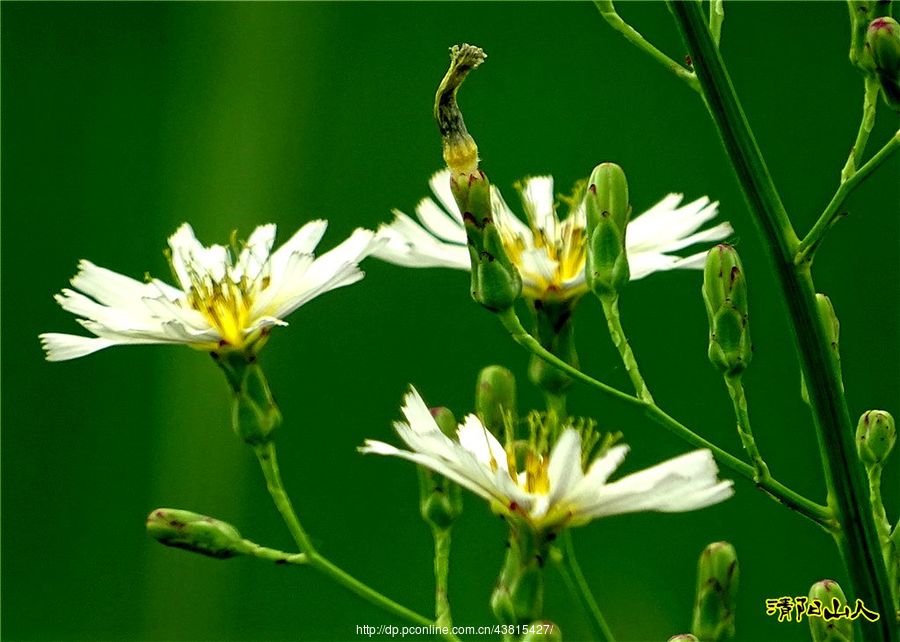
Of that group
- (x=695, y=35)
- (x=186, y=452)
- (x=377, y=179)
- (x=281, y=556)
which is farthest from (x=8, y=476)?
(x=695, y=35)

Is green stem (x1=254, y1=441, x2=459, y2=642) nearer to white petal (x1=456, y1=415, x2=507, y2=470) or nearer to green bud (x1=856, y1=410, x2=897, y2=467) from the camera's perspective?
white petal (x1=456, y1=415, x2=507, y2=470)

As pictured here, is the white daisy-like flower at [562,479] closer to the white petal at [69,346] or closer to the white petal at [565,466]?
the white petal at [565,466]

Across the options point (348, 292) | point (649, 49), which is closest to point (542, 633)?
point (649, 49)

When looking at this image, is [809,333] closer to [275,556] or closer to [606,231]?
[606,231]

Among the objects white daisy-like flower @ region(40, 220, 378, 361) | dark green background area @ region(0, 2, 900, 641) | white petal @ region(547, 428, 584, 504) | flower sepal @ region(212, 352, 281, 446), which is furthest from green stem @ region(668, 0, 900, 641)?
dark green background area @ region(0, 2, 900, 641)

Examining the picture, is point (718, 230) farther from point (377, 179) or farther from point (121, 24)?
point (121, 24)
